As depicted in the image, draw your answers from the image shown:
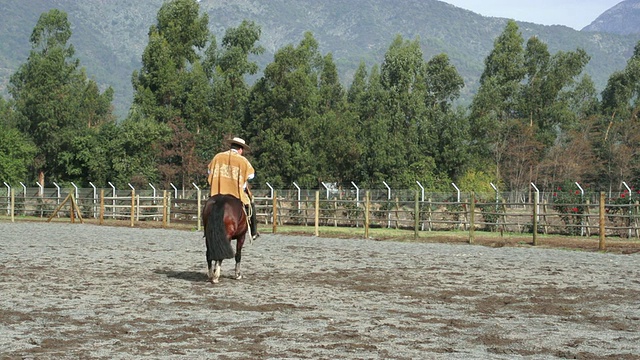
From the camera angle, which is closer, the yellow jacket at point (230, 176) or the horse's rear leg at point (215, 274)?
the horse's rear leg at point (215, 274)

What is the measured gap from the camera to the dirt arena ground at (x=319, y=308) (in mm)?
6570

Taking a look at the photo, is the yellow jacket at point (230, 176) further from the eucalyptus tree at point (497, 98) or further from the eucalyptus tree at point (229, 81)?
the eucalyptus tree at point (497, 98)

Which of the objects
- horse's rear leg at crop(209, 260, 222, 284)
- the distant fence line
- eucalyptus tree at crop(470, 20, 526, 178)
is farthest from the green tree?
horse's rear leg at crop(209, 260, 222, 284)

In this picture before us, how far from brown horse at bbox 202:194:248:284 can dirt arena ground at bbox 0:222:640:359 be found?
1.24 feet

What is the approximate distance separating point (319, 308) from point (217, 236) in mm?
2859

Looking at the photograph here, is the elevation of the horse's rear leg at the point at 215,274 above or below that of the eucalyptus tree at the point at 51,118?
below

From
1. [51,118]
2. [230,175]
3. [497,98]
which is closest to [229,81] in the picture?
[51,118]

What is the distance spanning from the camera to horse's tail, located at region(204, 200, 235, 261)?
11273 mm

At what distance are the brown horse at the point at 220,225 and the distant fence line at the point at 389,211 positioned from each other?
470 inches

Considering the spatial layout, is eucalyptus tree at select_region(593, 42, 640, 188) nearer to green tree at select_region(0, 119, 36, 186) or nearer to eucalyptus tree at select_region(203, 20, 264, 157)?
eucalyptus tree at select_region(203, 20, 264, 157)

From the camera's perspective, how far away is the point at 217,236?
37.1 ft

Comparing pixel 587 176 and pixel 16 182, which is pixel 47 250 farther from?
pixel 587 176

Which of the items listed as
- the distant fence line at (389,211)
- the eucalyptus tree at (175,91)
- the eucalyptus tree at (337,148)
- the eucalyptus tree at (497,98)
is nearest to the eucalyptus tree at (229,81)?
the eucalyptus tree at (175,91)

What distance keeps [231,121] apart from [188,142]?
13.4 feet
